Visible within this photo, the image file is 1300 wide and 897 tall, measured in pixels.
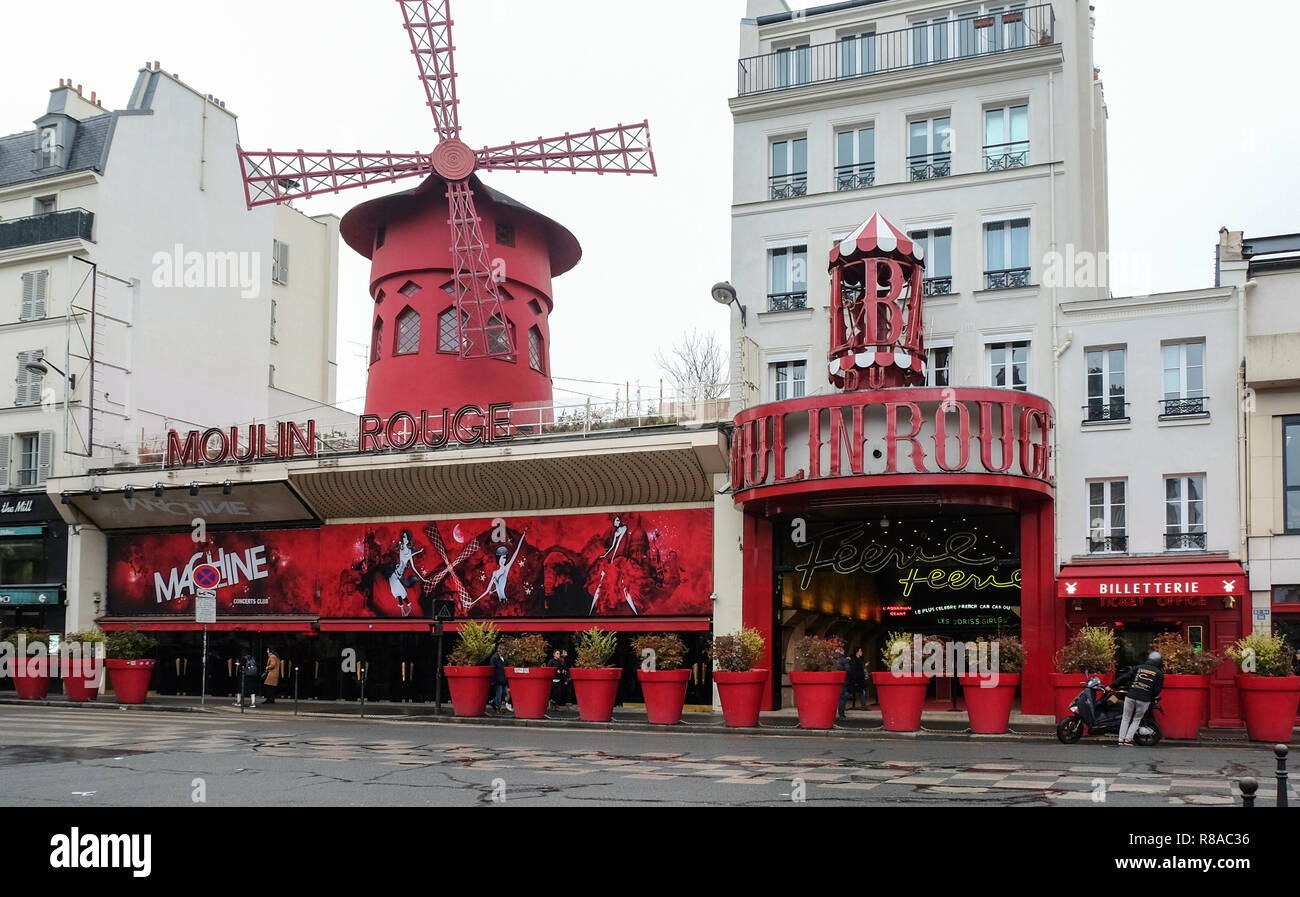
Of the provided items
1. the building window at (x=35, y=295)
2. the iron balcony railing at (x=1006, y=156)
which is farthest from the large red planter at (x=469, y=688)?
the building window at (x=35, y=295)

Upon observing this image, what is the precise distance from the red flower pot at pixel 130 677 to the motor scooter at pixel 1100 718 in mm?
18877

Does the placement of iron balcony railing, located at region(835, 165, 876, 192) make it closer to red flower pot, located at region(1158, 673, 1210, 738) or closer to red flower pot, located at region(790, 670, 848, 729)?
red flower pot, located at region(790, 670, 848, 729)

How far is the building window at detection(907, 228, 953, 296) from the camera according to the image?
25.2 meters

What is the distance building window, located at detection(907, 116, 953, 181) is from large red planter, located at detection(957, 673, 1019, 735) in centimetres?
1034

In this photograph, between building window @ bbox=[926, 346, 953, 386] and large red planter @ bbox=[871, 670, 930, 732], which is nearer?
large red planter @ bbox=[871, 670, 930, 732]

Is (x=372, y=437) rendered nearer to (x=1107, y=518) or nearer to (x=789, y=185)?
(x=789, y=185)

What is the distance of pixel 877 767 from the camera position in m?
14.5

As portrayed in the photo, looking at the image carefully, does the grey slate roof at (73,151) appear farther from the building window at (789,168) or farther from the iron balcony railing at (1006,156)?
the iron balcony railing at (1006,156)

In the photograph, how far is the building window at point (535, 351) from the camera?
32469mm

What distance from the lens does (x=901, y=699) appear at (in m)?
20.2

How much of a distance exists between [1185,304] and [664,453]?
9571 mm

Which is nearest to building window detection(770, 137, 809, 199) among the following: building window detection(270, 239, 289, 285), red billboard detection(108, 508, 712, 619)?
red billboard detection(108, 508, 712, 619)

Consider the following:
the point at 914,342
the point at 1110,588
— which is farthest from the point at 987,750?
the point at 914,342
